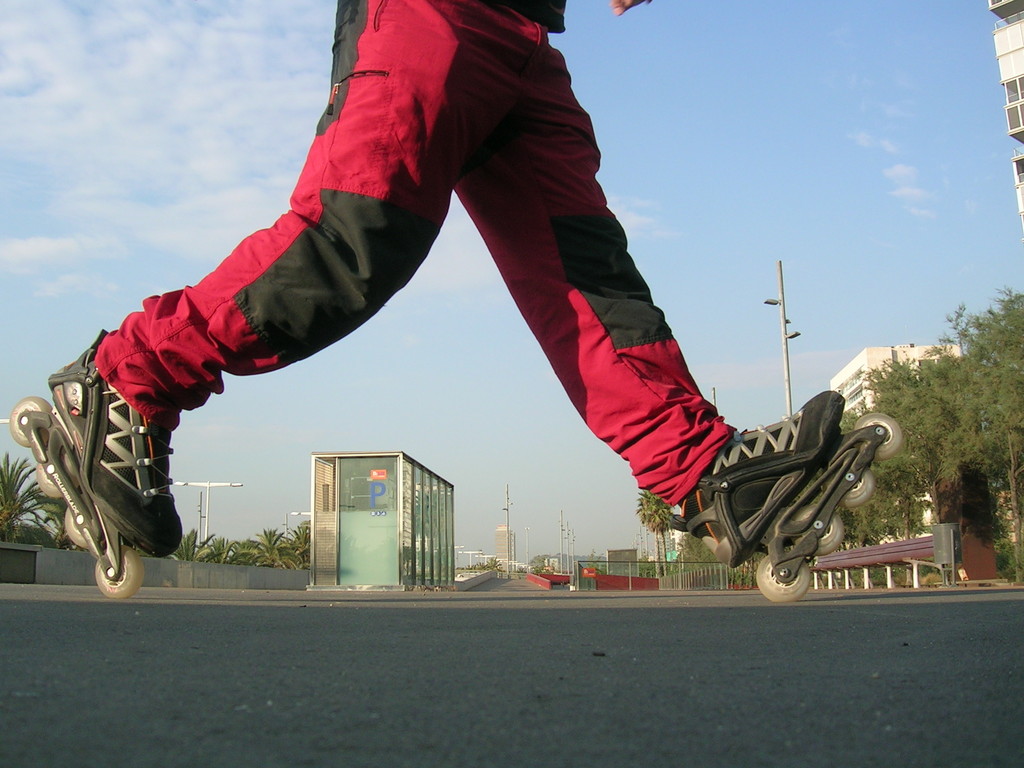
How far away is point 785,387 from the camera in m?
24.6

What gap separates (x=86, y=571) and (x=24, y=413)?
40.7ft

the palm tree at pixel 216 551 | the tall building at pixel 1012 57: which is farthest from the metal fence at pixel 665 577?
the tall building at pixel 1012 57

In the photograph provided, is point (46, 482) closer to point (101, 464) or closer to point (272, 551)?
point (101, 464)

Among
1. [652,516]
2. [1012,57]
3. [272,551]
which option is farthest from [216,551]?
[1012,57]

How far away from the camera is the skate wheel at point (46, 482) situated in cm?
281

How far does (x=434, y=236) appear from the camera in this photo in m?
2.38

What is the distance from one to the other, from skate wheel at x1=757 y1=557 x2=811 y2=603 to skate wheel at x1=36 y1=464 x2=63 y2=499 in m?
2.12

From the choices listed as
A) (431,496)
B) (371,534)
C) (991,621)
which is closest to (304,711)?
(991,621)

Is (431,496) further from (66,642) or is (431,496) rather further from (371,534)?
(66,642)

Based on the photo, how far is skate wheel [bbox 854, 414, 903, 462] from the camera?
2.69 meters

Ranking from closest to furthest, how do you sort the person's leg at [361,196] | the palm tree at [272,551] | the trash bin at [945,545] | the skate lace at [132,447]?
the person's leg at [361,196], the skate lace at [132,447], the trash bin at [945,545], the palm tree at [272,551]

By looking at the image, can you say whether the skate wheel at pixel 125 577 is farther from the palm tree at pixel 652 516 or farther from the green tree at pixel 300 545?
the palm tree at pixel 652 516

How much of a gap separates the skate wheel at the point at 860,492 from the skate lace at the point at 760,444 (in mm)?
209

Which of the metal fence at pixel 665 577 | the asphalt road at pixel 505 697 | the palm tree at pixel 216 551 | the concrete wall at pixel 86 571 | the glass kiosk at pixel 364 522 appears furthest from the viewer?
the palm tree at pixel 216 551
